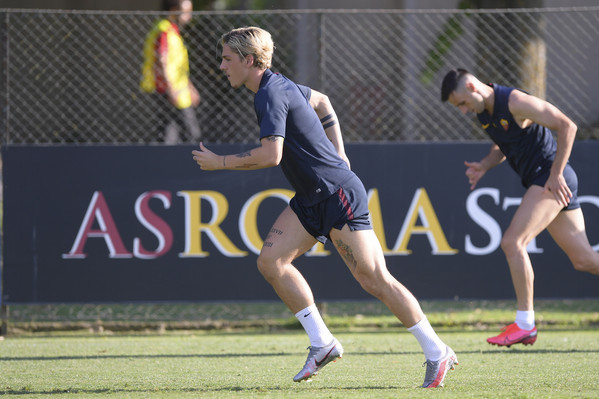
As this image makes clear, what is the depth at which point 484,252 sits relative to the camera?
25.7ft

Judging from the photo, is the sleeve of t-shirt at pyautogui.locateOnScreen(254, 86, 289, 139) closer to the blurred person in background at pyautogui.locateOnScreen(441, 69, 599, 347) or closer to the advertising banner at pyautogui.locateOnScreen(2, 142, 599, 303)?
the blurred person in background at pyautogui.locateOnScreen(441, 69, 599, 347)

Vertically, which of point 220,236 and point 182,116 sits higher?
point 182,116

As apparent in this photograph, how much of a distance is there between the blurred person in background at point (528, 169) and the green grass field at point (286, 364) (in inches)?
21.2

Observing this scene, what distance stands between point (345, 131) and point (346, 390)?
6.17m

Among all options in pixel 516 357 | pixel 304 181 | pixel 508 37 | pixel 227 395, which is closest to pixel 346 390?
pixel 227 395

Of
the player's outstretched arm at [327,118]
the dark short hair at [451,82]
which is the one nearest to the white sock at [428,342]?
the player's outstretched arm at [327,118]

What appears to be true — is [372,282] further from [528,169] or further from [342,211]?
[528,169]

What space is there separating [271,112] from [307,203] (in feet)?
1.87

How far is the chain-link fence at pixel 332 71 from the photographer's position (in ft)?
33.2

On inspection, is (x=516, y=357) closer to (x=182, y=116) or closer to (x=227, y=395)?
(x=227, y=395)

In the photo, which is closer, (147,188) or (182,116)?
(147,188)

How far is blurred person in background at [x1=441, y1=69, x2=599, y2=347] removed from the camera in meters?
5.79

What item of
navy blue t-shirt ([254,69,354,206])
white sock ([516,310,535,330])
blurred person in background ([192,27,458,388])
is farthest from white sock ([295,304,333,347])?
white sock ([516,310,535,330])

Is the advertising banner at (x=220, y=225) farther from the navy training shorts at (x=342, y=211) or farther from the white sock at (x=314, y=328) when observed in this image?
the navy training shorts at (x=342, y=211)
